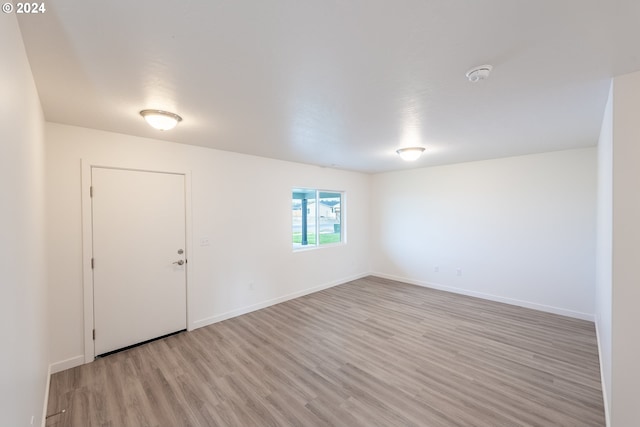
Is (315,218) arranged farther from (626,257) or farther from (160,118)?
(626,257)

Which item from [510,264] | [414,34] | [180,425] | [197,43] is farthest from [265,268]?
[510,264]

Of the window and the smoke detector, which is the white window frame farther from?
the smoke detector

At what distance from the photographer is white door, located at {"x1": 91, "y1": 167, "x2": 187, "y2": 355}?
2.91 m

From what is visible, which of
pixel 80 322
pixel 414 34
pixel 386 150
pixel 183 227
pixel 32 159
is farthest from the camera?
pixel 386 150

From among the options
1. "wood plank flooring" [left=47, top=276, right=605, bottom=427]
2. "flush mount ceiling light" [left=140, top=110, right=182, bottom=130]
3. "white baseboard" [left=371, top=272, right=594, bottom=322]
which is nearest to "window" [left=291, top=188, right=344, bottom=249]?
A: "white baseboard" [left=371, top=272, right=594, bottom=322]

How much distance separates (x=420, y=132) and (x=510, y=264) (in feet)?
9.98

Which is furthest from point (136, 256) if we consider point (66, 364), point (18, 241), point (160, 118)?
point (18, 241)

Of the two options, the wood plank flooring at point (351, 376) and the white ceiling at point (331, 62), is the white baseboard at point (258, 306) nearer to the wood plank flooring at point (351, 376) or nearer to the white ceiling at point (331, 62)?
the wood plank flooring at point (351, 376)

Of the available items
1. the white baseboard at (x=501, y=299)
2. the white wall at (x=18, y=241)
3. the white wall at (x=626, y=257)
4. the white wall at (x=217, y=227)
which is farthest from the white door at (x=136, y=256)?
the white baseboard at (x=501, y=299)

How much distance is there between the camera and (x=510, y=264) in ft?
14.5

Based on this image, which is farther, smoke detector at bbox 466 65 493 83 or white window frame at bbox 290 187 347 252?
white window frame at bbox 290 187 347 252

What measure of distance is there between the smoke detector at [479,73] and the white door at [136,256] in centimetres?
336

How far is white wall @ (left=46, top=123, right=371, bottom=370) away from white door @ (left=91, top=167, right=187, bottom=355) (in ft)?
0.49

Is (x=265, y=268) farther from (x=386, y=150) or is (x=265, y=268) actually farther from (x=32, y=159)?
(x=32, y=159)
